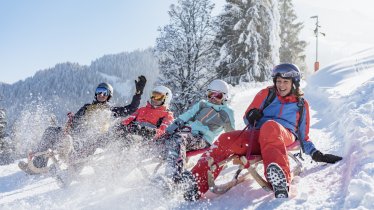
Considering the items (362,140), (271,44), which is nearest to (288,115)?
(362,140)

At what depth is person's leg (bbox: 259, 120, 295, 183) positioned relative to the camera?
12.7ft

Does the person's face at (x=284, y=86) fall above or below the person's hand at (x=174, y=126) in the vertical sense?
above

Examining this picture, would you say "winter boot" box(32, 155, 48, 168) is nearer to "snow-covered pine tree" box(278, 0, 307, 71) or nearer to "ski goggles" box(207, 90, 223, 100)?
"ski goggles" box(207, 90, 223, 100)

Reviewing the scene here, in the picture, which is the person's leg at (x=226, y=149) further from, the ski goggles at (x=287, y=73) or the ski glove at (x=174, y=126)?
the ski glove at (x=174, y=126)

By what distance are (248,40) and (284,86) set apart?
64.6 ft

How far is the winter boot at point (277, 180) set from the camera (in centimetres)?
374

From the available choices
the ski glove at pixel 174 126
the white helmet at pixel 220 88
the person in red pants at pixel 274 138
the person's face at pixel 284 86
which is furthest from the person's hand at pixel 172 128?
the person's face at pixel 284 86

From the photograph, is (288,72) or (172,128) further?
(172,128)

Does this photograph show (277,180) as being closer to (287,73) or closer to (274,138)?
(274,138)

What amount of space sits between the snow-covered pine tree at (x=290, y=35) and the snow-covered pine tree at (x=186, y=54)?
54.2 feet

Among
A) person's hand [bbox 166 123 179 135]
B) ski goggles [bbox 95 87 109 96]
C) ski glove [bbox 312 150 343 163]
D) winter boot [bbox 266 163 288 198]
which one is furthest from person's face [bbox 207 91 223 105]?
ski goggles [bbox 95 87 109 96]

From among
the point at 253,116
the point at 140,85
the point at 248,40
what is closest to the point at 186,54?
the point at 248,40

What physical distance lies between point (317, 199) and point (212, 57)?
18413 mm

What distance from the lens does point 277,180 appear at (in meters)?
3.78
